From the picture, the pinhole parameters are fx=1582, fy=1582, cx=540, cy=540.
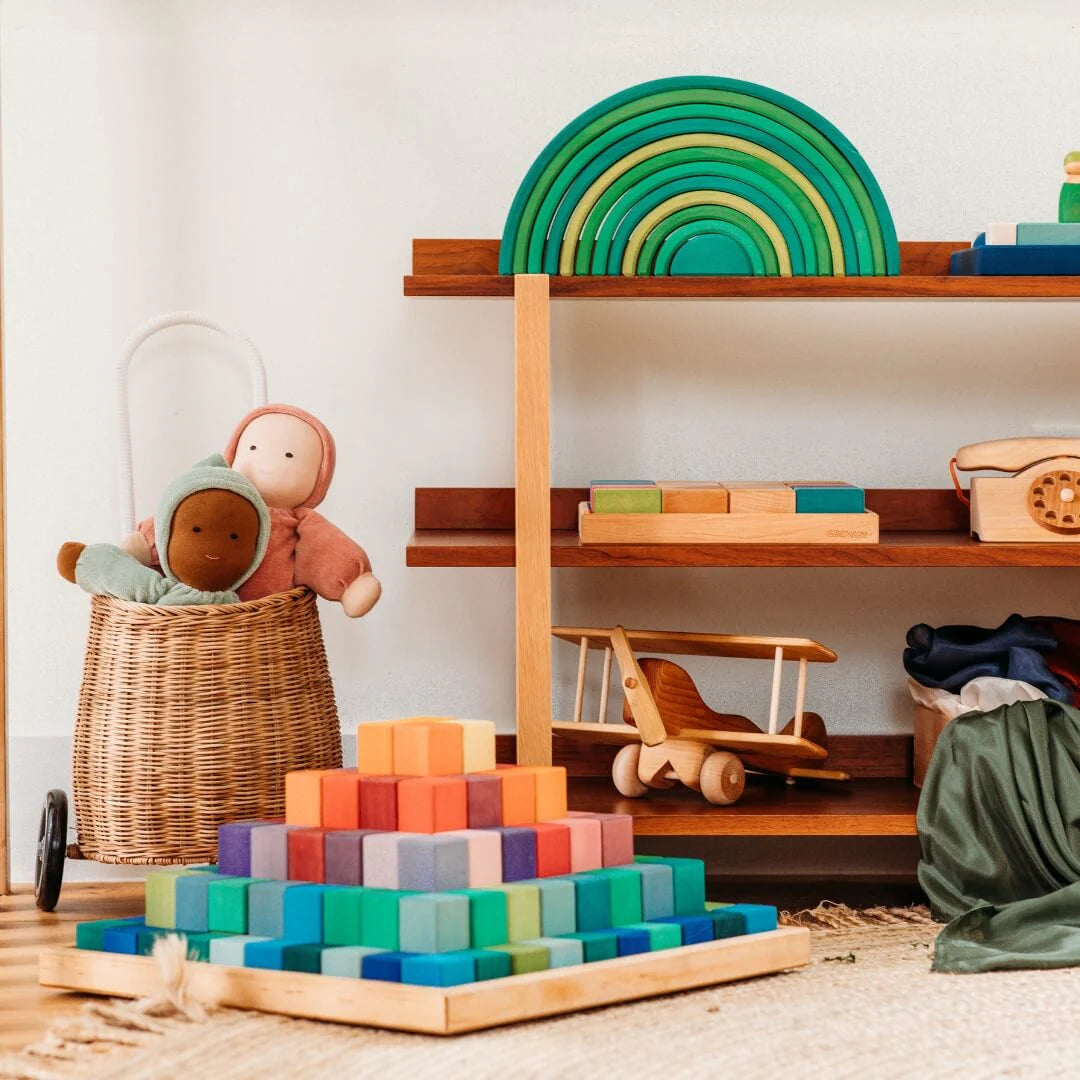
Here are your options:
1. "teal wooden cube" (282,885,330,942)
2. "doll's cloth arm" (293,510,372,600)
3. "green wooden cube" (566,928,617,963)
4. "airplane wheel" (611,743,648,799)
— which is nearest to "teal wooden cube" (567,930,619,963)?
"green wooden cube" (566,928,617,963)

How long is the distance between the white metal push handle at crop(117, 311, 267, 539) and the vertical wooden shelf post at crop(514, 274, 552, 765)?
0.41 metres

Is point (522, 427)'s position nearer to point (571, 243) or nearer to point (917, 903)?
point (571, 243)

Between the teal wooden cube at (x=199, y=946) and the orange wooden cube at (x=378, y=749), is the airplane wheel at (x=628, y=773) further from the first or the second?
the teal wooden cube at (x=199, y=946)

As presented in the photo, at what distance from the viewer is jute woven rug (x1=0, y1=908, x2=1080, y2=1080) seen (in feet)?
3.97

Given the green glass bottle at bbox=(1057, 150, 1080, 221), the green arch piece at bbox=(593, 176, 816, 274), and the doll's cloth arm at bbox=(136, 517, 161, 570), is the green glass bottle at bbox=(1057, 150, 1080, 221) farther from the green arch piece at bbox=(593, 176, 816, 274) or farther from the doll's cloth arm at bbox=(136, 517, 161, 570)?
the doll's cloth arm at bbox=(136, 517, 161, 570)

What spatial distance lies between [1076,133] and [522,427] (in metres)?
1.00

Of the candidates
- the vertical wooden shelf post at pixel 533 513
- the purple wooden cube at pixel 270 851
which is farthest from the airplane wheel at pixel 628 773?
the purple wooden cube at pixel 270 851

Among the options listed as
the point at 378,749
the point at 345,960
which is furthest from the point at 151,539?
the point at 345,960

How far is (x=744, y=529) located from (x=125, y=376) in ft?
2.81

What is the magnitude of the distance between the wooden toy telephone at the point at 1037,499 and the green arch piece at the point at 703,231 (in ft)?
1.31

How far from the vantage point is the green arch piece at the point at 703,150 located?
193 centimetres

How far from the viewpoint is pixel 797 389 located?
7.50ft

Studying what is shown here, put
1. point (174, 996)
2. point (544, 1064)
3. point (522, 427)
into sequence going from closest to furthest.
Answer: point (544, 1064)
point (174, 996)
point (522, 427)

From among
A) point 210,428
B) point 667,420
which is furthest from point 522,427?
point 210,428
